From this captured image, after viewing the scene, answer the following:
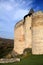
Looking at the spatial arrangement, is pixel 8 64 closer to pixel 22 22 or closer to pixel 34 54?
pixel 34 54

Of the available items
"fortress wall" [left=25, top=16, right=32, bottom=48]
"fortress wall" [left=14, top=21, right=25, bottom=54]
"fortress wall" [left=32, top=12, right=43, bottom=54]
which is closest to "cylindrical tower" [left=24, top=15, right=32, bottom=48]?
"fortress wall" [left=25, top=16, right=32, bottom=48]

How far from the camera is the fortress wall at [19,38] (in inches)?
1219

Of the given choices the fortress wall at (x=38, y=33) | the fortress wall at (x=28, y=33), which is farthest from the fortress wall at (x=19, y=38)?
the fortress wall at (x=38, y=33)

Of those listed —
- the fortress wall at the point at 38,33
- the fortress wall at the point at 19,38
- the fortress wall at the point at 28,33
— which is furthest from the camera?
the fortress wall at the point at 19,38

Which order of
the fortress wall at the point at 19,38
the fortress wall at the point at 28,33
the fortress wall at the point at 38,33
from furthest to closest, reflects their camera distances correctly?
the fortress wall at the point at 19,38
the fortress wall at the point at 28,33
the fortress wall at the point at 38,33

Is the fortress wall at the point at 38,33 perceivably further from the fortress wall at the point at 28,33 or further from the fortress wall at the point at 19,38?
the fortress wall at the point at 19,38

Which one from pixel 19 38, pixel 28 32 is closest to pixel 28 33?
pixel 28 32

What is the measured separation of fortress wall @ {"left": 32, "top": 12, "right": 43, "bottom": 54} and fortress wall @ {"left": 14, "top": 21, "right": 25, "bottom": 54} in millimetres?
8088

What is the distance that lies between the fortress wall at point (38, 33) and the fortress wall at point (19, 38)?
8088 millimetres

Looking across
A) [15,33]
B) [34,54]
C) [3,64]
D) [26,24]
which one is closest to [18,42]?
[15,33]

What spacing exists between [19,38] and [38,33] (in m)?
10.0

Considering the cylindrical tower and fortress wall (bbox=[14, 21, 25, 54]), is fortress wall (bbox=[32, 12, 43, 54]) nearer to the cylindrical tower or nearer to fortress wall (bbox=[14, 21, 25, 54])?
the cylindrical tower

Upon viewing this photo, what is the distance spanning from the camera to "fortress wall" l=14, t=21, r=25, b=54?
30975 millimetres

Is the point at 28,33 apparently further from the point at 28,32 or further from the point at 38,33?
the point at 38,33
